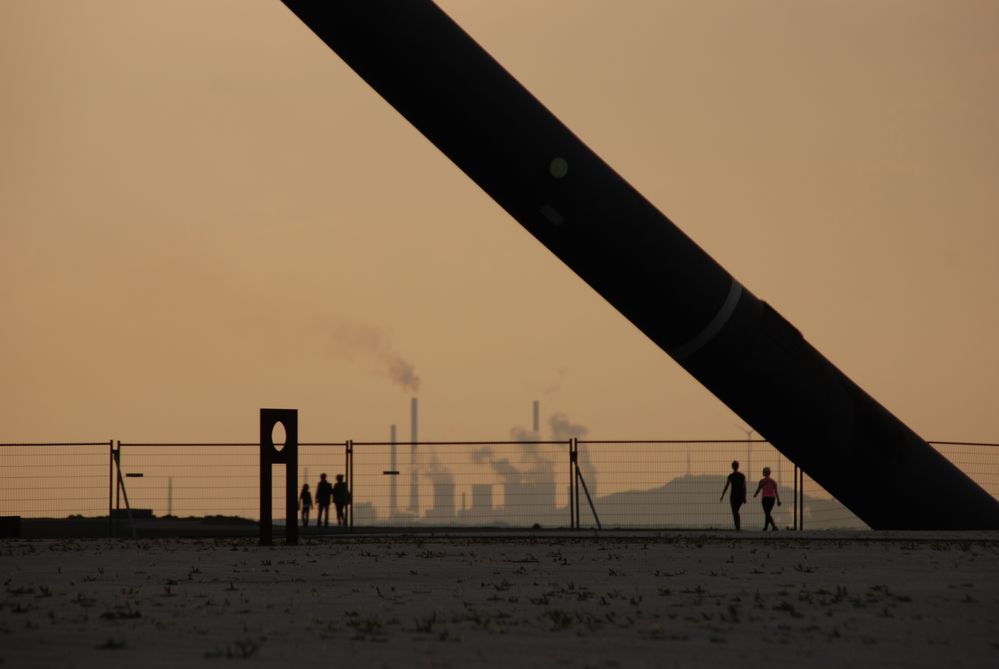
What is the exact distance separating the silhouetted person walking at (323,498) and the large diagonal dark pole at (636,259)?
1133cm

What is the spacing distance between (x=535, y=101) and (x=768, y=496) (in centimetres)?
1021

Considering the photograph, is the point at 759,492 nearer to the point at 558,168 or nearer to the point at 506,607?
the point at 558,168

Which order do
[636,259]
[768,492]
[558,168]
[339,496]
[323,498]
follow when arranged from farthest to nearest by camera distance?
[323,498], [339,496], [768,492], [636,259], [558,168]

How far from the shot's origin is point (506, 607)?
8953 mm

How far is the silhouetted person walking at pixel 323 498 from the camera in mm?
25641

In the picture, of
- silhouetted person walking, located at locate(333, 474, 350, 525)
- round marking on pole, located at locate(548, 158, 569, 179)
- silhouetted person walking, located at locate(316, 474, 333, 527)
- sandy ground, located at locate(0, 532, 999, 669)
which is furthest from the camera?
silhouetted person walking, located at locate(316, 474, 333, 527)

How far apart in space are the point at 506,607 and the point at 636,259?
21.6 ft

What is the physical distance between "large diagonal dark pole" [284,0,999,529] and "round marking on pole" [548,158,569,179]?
0.01m

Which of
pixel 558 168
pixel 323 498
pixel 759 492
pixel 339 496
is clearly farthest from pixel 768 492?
pixel 558 168

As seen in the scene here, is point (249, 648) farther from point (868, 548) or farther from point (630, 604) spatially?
point (868, 548)

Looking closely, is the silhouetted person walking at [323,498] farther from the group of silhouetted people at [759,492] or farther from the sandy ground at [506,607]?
the sandy ground at [506,607]

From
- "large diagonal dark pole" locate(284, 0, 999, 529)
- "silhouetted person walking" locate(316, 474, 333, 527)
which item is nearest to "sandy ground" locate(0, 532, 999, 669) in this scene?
"large diagonal dark pole" locate(284, 0, 999, 529)

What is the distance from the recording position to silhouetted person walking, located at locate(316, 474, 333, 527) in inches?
1009

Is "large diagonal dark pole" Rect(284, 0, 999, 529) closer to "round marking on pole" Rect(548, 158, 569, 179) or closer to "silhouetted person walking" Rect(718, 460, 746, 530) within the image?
"round marking on pole" Rect(548, 158, 569, 179)
